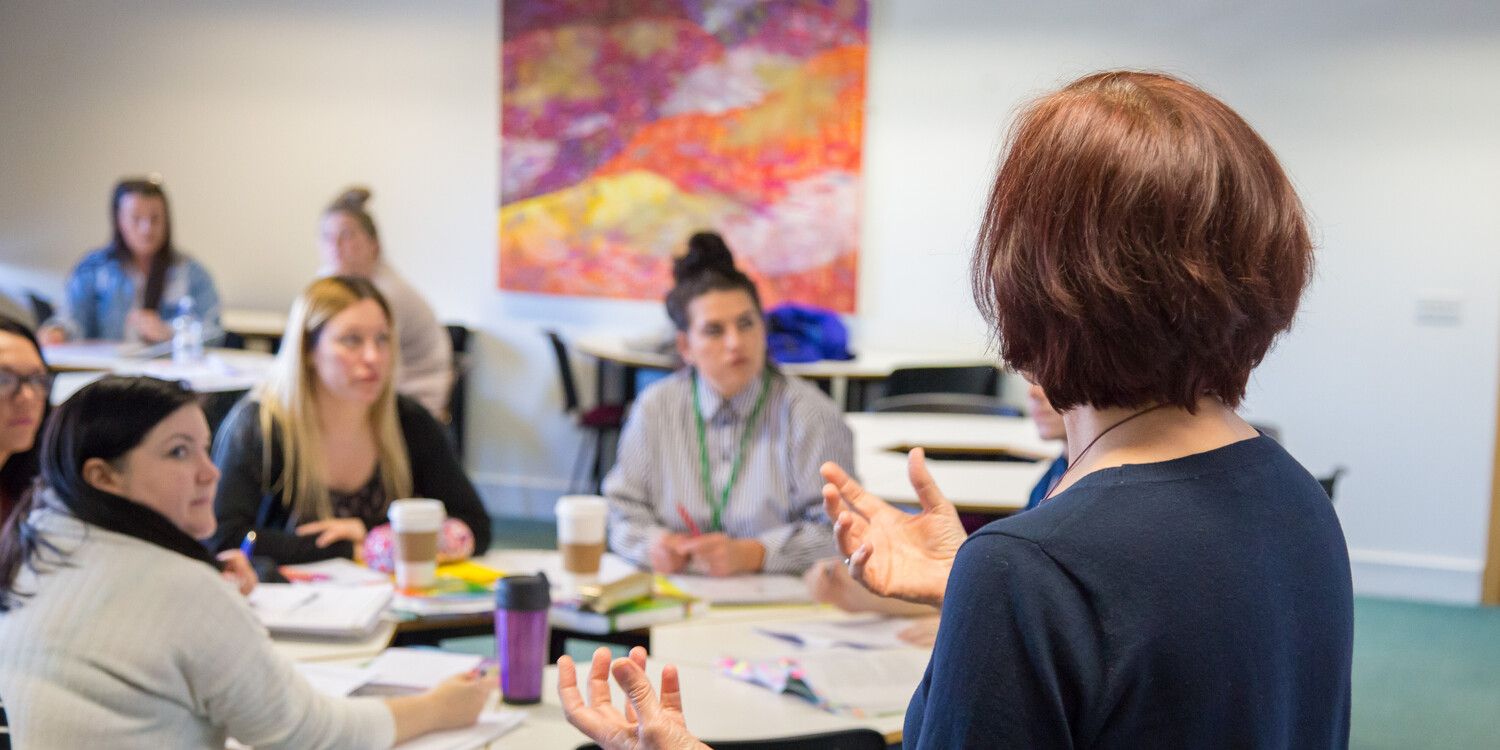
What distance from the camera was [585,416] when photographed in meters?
6.29

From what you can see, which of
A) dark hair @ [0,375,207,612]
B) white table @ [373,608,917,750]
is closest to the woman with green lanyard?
white table @ [373,608,917,750]

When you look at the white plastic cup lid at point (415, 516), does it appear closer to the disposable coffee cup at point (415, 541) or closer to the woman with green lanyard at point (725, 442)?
the disposable coffee cup at point (415, 541)

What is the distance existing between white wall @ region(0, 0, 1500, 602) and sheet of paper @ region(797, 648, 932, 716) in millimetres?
2873

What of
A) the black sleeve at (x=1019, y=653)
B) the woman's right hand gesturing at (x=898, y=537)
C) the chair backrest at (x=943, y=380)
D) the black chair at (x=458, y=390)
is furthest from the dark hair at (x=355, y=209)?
the black sleeve at (x=1019, y=653)

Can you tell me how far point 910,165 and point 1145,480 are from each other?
571 centimetres

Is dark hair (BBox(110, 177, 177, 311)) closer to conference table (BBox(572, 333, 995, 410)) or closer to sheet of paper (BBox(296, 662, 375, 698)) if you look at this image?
conference table (BBox(572, 333, 995, 410))

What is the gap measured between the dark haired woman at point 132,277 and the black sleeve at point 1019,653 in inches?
230

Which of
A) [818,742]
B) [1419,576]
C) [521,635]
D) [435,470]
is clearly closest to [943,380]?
[1419,576]

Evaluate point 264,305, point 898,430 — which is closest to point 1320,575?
point 898,430

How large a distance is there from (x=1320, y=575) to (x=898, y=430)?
376 centimetres

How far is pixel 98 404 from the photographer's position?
1.96 m

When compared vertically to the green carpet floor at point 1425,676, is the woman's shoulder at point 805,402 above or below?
above

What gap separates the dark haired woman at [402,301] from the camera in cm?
550

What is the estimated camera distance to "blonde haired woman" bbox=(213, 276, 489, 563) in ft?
10.00
